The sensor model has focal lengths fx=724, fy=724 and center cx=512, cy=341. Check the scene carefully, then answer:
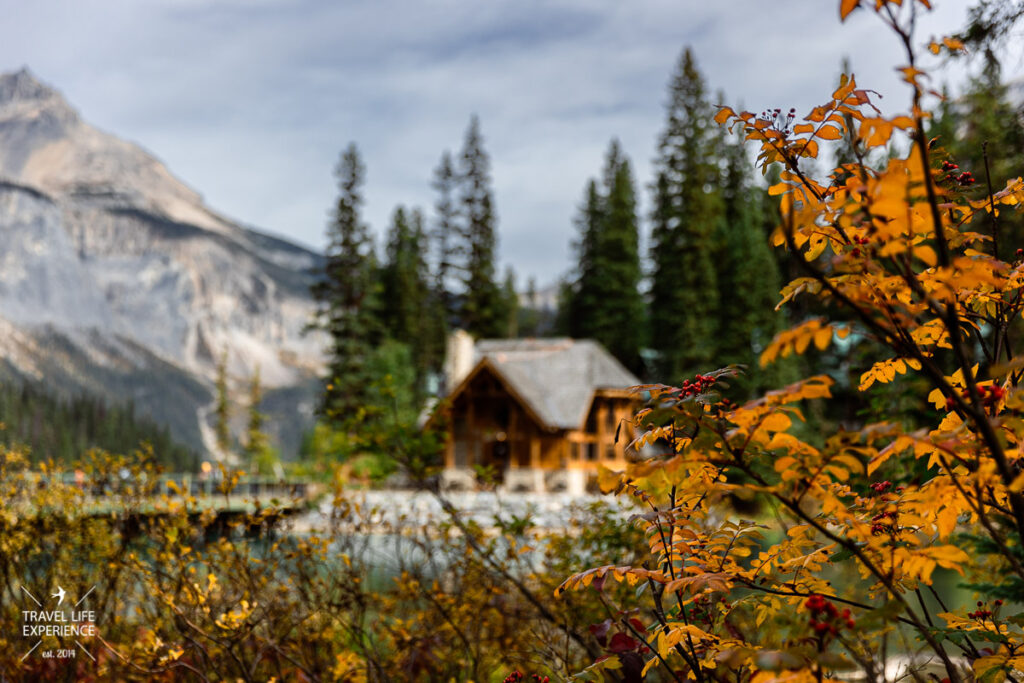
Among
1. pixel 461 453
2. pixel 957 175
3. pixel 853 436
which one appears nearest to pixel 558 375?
pixel 461 453

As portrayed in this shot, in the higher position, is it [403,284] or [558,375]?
[403,284]

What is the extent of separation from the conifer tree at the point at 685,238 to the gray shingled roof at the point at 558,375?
2.90 meters

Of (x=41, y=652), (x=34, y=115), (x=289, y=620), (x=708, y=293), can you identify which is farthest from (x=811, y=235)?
(x=34, y=115)

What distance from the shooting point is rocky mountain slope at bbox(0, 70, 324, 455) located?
1392 centimetres

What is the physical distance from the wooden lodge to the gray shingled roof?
3 centimetres

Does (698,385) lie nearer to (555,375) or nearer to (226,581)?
(226,581)

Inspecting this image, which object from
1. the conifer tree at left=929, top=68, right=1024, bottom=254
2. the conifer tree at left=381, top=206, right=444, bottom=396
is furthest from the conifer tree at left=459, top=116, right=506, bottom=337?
the conifer tree at left=929, top=68, right=1024, bottom=254

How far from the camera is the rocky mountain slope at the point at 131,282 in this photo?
13.9m

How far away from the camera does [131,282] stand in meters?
58.2

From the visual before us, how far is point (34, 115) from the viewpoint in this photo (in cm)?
3000

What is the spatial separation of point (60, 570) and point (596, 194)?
35.4 metres

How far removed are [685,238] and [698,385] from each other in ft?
92.9

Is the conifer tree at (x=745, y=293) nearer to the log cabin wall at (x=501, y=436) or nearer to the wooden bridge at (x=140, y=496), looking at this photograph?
the log cabin wall at (x=501, y=436)

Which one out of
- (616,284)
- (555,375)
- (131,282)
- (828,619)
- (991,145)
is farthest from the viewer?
(131,282)
